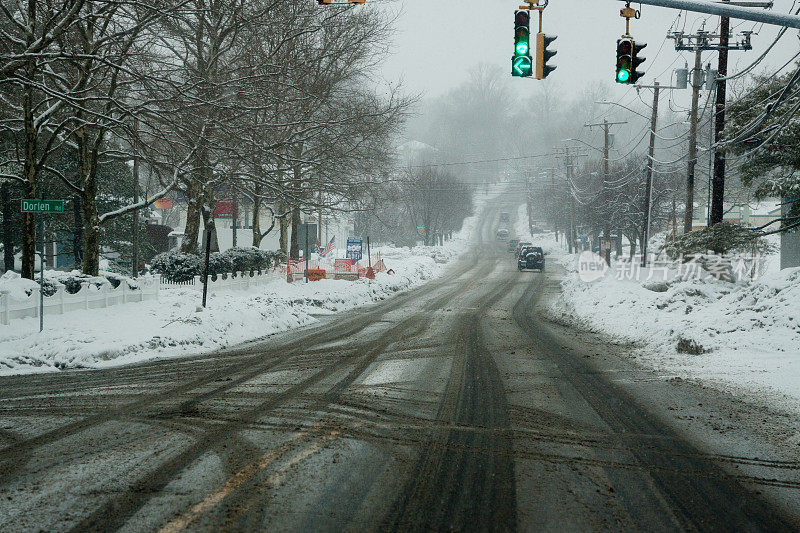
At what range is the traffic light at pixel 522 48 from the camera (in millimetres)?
10938

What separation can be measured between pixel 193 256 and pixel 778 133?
1850 cm

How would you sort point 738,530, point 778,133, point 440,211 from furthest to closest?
point 440,211 < point 778,133 < point 738,530

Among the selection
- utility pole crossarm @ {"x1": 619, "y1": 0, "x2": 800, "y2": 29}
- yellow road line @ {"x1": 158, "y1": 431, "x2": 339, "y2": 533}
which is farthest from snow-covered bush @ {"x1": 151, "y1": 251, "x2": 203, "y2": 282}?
utility pole crossarm @ {"x1": 619, "y1": 0, "x2": 800, "y2": 29}


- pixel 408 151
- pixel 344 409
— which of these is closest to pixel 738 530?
pixel 344 409

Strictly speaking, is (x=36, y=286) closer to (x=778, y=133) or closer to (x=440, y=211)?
(x=778, y=133)

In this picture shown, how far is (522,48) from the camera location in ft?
36.4

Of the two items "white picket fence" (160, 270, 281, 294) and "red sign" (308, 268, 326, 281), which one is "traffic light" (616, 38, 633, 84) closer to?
"white picket fence" (160, 270, 281, 294)

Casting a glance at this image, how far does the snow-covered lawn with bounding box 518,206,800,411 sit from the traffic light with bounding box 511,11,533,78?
6011 mm

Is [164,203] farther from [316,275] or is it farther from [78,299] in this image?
[78,299]

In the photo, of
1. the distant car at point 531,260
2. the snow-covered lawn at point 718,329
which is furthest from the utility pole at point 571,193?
the snow-covered lawn at point 718,329

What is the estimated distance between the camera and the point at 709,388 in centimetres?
1100

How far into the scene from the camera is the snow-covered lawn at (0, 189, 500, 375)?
1286 cm

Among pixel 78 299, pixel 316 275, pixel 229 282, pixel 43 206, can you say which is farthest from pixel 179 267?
pixel 43 206

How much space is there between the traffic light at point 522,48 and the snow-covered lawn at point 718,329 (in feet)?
19.7
